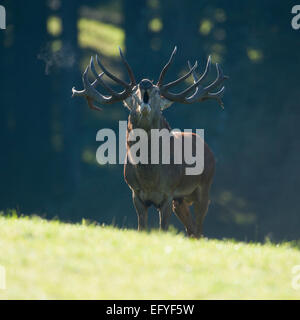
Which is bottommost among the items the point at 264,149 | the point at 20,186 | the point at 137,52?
the point at 20,186

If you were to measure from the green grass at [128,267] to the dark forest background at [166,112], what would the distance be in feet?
66.1

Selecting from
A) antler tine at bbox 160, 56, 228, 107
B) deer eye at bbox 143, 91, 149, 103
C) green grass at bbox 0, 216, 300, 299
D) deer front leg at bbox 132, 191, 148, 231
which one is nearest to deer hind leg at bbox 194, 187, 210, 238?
antler tine at bbox 160, 56, 228, 107

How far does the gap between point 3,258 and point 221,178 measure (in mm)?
24026

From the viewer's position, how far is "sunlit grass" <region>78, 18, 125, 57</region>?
36.9 metres

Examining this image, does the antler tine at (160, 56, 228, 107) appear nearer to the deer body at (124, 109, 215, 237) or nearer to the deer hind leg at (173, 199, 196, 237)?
the deer body at (124, 109, 215, 237)

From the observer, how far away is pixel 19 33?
3372 centimetres

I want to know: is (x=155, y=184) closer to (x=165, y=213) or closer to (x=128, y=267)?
(x=165, y=213)

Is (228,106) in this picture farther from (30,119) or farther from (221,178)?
(30,119)

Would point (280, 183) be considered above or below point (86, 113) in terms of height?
below

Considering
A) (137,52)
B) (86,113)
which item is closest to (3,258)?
(137,52)

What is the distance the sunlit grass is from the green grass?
91.1ft

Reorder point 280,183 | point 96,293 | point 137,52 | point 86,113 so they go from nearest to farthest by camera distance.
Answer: point 96,293
point 280,183
point 137,52
point 86,113

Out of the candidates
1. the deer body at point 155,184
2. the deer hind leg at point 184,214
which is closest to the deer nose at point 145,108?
the deer body at point 155,184

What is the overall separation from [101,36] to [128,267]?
31795 mm
